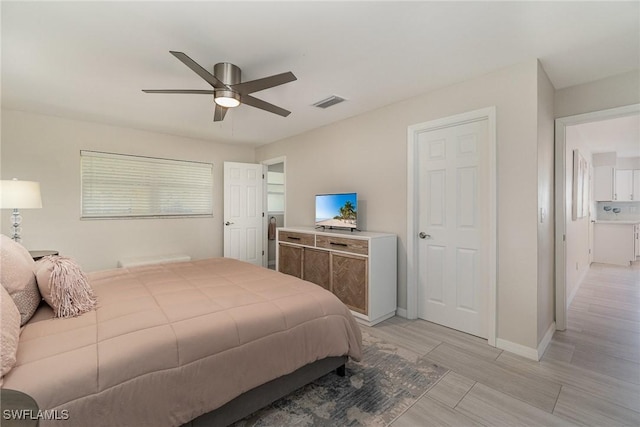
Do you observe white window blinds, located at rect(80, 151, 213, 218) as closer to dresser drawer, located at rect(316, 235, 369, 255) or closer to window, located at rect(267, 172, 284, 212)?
window, located at rect(267, 172, 284, 212)

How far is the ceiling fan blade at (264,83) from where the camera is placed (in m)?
2.04

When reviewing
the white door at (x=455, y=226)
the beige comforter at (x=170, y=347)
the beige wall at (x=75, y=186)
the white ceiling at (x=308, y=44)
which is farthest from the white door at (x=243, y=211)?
the white door at (x=455, y=226)

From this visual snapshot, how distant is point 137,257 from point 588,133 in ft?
23.8

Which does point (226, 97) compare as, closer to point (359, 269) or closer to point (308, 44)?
point (308, 44)

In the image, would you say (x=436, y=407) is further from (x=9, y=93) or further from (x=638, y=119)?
(x=9, y=93)

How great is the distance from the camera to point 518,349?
244 centimetres

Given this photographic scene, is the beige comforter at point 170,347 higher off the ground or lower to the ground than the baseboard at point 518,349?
higher

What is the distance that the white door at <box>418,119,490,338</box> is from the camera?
→ 2.73 meters

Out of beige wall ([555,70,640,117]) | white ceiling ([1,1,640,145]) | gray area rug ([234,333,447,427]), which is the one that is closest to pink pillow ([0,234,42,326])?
gray area rug ([234,333,447,427])

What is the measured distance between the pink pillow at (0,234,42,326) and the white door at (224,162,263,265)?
11.6ft

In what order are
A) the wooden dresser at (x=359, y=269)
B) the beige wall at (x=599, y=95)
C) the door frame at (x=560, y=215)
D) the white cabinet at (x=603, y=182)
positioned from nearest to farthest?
1. the beige wall at (x=599, y=95)
2. the door frame at (x=560, y=215)
3. the wooden dresser at (x=359, y=269)
4. the white cabinet at (x=603, y=182)

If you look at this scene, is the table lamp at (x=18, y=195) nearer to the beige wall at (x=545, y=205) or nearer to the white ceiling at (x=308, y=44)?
the white ceiling at (x=308, y=44)

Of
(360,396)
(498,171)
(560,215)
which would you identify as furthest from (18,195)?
(560,215)

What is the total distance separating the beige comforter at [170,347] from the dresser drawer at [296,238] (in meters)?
1.59
